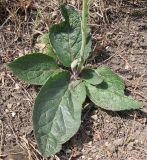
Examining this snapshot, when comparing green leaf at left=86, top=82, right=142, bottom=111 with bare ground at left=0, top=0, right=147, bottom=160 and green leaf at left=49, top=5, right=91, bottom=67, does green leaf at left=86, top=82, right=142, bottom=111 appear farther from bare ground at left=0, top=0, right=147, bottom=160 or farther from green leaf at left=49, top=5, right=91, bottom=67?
green leaf at left=49, top=5, right=91, bottom=67

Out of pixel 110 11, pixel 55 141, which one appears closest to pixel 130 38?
pixel 110 11

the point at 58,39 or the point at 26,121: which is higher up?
the point at 58,39

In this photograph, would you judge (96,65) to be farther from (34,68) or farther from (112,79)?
(34,68)

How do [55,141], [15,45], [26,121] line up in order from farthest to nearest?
1. [15,45]
2. [26,121]
3. [55,141]

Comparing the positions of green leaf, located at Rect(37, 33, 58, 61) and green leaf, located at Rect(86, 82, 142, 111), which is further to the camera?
green leaf, located at Rect(37, 33, 58, 61)

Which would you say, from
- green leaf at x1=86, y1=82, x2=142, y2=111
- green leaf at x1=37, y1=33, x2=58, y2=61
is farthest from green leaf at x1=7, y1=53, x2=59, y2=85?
green leaf at x1=86, y1=82, x2=142, y2=111

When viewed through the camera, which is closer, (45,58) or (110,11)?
(45,58)

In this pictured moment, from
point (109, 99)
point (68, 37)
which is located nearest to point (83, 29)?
point (68, 37)

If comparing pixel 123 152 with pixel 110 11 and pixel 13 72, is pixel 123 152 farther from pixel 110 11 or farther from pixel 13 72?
pixel 110 11
